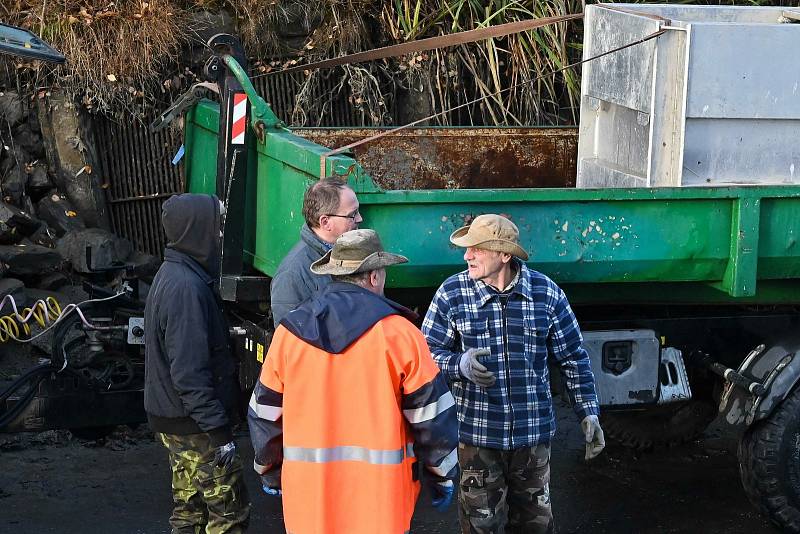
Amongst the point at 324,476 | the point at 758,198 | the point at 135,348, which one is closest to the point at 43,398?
the point at 135,348

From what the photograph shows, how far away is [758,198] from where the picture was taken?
518cm

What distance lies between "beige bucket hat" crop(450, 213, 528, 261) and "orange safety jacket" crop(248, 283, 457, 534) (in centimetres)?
88

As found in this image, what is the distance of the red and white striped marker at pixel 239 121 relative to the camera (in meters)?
5.48

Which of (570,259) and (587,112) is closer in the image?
(570,259)

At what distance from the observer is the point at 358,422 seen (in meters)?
3.61

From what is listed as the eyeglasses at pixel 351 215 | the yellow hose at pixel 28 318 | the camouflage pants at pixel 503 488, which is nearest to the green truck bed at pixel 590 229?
the eyeglasses at pixel 351 215

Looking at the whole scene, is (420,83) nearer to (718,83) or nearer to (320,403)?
(718,83)

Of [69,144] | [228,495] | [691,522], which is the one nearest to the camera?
[228,495]

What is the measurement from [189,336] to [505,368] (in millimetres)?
1170

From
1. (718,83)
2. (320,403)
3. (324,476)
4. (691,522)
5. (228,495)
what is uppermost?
(718,83)

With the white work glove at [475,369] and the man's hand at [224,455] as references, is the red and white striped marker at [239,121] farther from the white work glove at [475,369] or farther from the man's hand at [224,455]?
the white work glove at [475,369]

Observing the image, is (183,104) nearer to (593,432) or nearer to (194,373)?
(194,373)

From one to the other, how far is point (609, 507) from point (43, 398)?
276cm

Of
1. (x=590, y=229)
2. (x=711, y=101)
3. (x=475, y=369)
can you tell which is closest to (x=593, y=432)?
(x=475, y=369)
